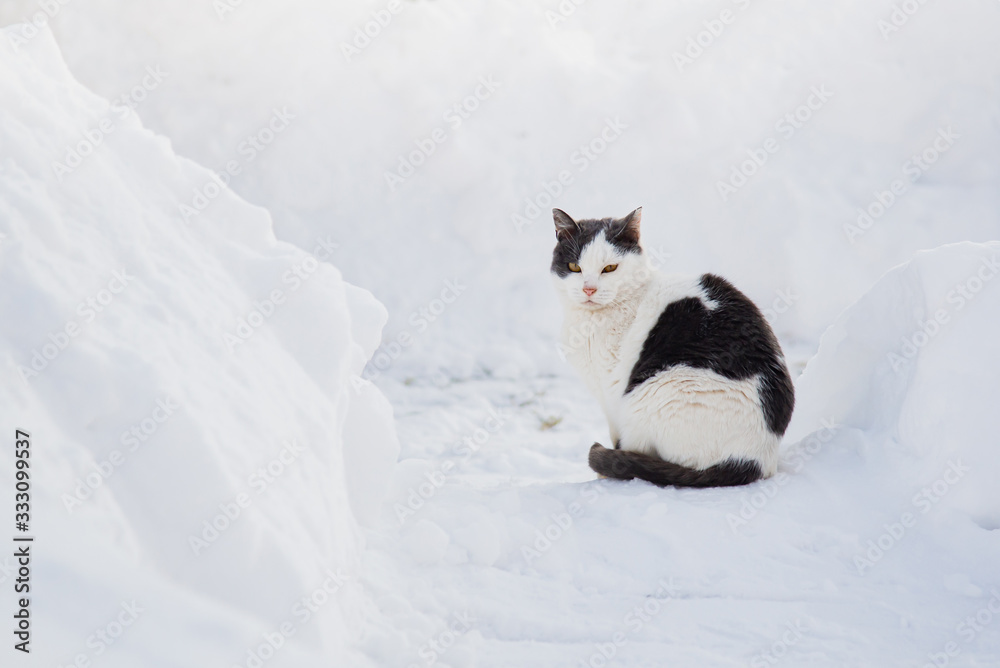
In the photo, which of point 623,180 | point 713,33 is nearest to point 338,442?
point 623,180

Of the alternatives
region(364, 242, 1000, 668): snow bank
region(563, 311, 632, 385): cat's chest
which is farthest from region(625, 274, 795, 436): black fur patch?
region(364, 242, 1000, 668): snow bank

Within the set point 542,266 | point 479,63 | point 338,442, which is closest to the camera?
point 338,442

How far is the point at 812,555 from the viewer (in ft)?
6.59

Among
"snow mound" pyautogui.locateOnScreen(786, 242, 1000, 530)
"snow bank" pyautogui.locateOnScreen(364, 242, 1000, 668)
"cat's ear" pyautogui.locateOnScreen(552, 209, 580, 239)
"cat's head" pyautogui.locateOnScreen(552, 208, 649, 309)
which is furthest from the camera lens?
"cat's ear" pyautogui.locateOnScreen(552, 209, 580, 239)

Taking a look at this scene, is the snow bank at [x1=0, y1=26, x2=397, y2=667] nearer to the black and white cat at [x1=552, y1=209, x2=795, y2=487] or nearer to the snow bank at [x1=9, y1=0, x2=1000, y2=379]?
the black and white cat at [x1=552, y1=209, x2=795, y2=487]

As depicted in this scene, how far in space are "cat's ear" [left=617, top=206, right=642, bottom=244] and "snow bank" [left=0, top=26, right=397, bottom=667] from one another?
1.17 m

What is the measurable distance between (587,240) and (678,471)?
3.00 feet

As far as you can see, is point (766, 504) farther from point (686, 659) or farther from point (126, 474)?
point (126, 474)

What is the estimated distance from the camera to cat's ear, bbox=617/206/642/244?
8.86 feet

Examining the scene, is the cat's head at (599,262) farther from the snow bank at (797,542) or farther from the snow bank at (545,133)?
the snow bank at (545,133)

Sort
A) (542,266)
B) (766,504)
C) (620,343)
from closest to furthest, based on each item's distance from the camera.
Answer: (766,504)
(620,343)
(542,266)

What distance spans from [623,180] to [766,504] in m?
3.89

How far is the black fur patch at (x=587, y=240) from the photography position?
2693 millimetres

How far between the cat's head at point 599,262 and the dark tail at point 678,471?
587 mm
